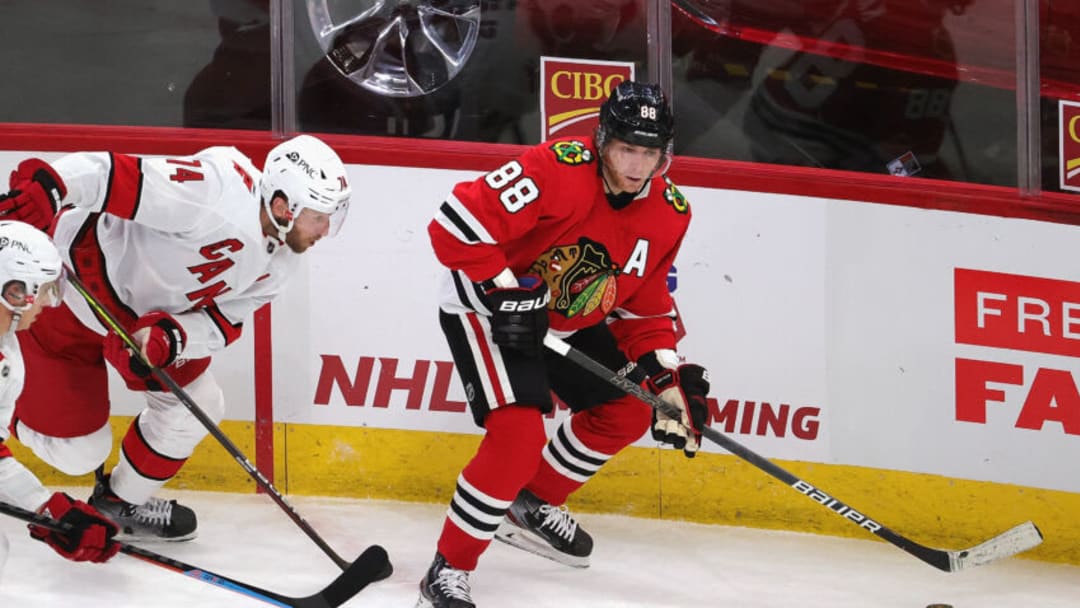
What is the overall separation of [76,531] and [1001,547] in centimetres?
199

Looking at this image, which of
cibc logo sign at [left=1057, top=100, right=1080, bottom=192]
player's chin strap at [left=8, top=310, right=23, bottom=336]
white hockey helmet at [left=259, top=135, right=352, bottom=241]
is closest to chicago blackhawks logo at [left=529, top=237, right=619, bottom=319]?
white hockey helmet at [left=259, top=135, right=352, bottom=241]

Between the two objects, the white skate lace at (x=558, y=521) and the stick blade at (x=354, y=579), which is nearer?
the stick blade at (x=354, y=579)

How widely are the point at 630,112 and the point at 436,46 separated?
1043 millimetres

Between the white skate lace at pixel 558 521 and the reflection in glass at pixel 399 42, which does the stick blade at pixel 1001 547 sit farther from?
the reflection in glass at pixel 399 42

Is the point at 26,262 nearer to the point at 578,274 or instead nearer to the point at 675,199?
the point at 578,274

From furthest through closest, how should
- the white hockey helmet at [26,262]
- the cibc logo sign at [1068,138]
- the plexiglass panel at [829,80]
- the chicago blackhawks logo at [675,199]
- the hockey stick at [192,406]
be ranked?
the plexiglass panel at [829,80] < the cibc logo sign at [1068,138] < the chicago blackhawks logo at [675,199] < the hockey stick at [192,406] < the white hockey helmet at [26,262]

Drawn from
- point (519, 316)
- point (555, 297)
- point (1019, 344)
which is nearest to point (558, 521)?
point (555, 297)

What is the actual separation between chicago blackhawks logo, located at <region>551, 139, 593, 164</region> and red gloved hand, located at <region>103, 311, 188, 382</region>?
91 centimetres

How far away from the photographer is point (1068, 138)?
3.90 metres

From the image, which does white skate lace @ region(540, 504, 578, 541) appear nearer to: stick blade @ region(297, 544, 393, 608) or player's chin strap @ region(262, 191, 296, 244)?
stick blade @ region(297, 544, 393, 608)

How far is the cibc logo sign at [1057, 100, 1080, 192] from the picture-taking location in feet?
12.7

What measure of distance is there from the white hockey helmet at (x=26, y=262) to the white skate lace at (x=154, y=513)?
3.49ft

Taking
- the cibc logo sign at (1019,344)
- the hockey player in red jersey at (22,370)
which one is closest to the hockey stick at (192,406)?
the hockey player in red jersey at (22,370)

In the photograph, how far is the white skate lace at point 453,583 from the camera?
3.36m
